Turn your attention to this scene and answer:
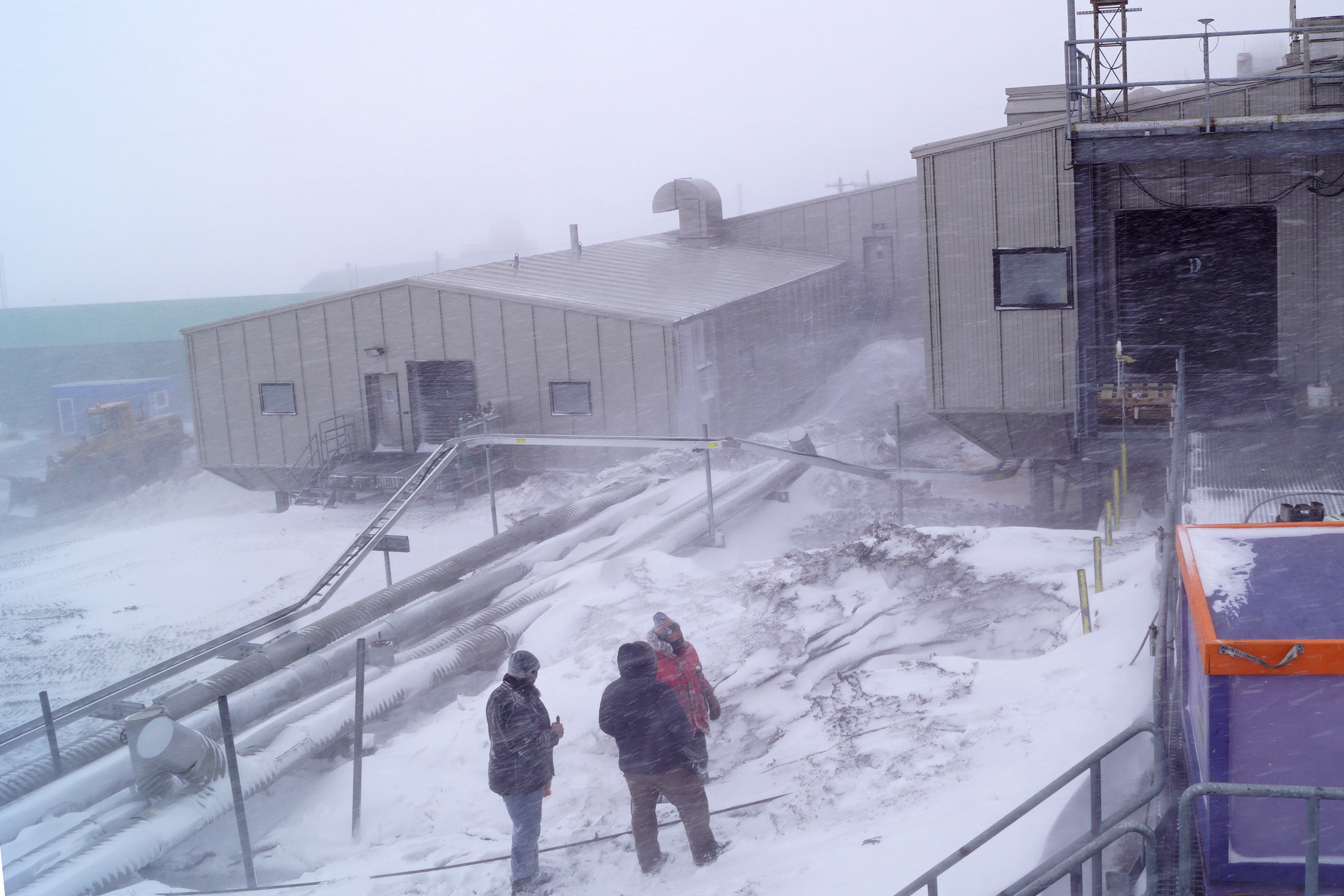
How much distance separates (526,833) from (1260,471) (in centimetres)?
695

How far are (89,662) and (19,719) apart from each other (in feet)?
5.08

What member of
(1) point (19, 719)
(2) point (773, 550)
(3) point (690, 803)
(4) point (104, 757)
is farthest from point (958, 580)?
(1) point (19, 719)

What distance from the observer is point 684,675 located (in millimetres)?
6156

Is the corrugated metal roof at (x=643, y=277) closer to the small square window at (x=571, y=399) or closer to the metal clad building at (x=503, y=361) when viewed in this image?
the metal clad building at (x=503, y=361)

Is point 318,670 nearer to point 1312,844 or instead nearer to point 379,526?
point 379,526

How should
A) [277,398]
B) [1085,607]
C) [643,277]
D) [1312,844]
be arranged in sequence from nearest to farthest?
[1312,844] → [1085,607] → [277,398] → [643,277]

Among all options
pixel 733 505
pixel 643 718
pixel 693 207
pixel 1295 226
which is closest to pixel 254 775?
pixel 643 718

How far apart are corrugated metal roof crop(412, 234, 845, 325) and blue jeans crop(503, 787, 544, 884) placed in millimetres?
12301

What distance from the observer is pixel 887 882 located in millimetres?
4660

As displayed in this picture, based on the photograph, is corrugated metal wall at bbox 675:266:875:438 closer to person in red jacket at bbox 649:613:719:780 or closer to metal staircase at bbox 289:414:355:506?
metal staircase at bbox 289:414:355:506

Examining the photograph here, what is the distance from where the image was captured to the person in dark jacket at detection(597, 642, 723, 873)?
5348 mm

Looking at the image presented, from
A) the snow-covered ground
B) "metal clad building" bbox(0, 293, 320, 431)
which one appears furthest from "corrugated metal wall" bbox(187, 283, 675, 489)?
"metal clad building" bbox(0, 293, 320, 431)

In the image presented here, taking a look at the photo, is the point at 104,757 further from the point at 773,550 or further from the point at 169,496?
the point at 169,496

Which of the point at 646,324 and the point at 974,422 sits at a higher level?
the point at 646,324
